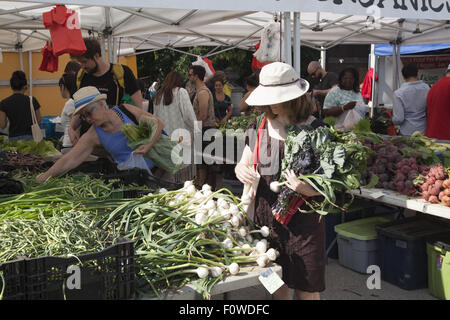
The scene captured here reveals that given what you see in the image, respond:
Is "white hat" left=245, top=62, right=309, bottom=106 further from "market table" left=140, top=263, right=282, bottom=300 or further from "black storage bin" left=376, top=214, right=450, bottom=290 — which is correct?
"black storage bin" left=376, top=214, right=450, bottom=290

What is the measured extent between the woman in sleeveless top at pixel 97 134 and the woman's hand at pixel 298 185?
138 cm

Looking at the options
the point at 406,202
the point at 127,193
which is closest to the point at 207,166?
the point at 406,202

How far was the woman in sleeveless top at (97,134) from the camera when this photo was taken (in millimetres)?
3230

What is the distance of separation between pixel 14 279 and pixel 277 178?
1.31m

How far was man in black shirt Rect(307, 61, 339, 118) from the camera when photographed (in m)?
6.76

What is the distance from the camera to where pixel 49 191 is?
2.54 m

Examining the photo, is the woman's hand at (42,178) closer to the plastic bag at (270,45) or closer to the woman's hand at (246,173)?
the woman's hand at (246,173)

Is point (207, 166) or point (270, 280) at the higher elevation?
point (270, 280)

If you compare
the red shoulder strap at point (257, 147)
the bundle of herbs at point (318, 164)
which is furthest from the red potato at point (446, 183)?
the red shoulder strap at point (257, 147)

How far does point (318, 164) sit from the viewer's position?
88.6 inches

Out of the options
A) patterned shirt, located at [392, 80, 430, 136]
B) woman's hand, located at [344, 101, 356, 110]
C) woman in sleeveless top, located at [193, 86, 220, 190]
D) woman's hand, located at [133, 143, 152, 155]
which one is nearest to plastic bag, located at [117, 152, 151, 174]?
woman's hand, located at [133, 143, 152, 155]

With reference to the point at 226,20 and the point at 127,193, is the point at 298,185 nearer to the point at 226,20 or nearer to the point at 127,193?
the point at 127,193
